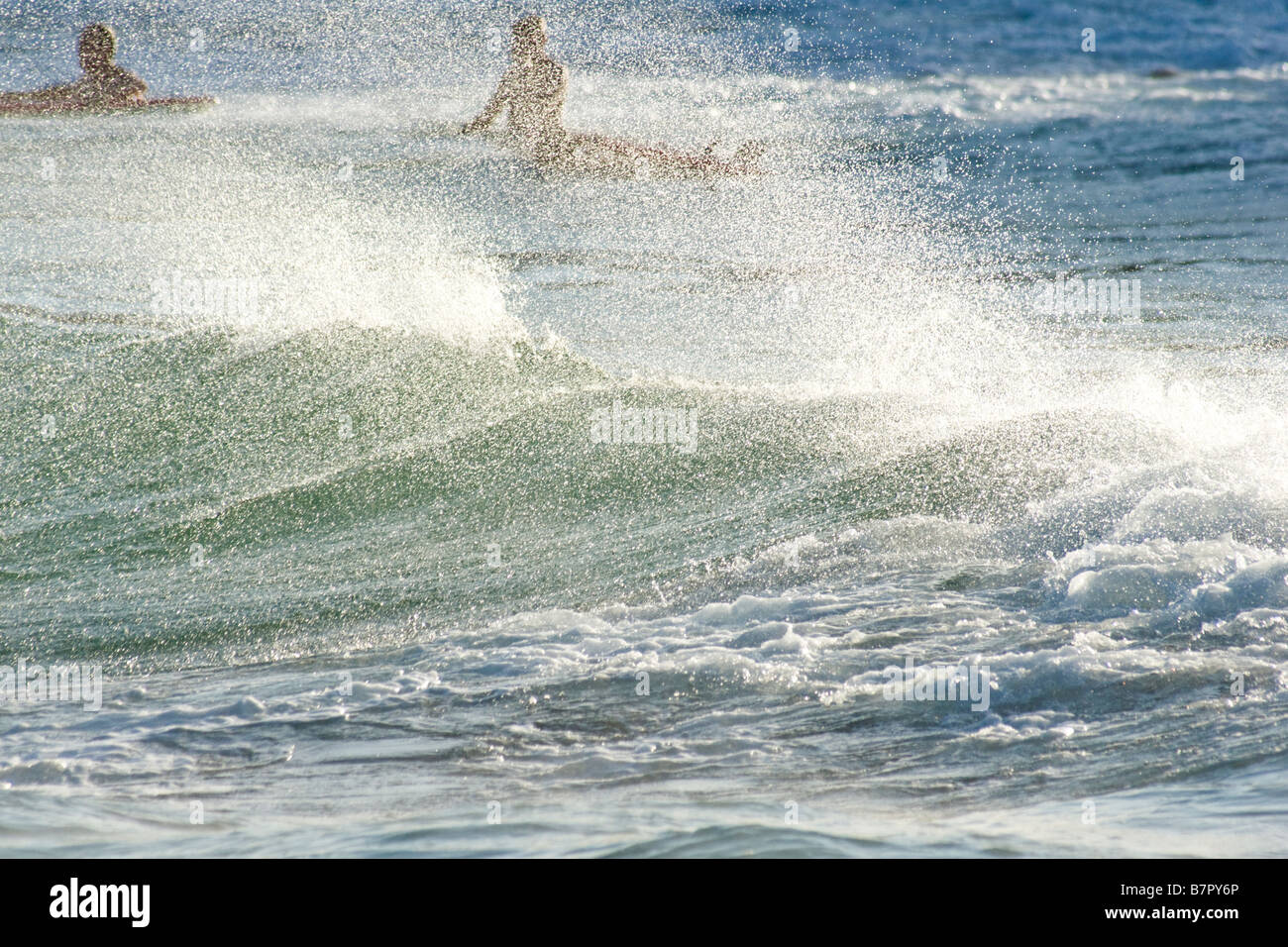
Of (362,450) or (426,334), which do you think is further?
(426,334)

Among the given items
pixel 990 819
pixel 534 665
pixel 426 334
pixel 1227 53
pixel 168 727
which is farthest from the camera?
pixel 1227 53

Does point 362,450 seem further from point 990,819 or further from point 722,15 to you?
point 722,15

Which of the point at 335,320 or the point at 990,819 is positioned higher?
the point at 335,320

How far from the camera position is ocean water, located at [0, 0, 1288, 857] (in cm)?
389

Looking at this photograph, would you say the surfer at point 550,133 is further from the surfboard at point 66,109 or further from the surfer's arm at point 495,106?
the surfboard at point 66,109

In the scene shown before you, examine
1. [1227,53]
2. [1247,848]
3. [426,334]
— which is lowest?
[1247,848]

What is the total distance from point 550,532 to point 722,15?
2226 cm

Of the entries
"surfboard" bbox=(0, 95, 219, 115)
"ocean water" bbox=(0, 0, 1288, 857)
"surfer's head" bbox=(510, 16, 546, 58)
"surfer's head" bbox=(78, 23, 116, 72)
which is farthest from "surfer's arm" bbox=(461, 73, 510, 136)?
"surfer's head" bbox=(78, 23, 116, 72)

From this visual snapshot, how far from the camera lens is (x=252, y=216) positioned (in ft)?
41.3

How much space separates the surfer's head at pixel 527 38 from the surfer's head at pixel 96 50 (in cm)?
562

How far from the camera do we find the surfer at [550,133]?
14.6 m

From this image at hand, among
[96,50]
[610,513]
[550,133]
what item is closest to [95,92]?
[96,50]

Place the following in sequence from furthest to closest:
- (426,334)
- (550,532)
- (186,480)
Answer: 1. (426,334)
2. (186,480)
3. (550,532)

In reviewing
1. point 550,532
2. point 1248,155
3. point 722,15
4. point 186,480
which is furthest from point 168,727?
point 722,15
